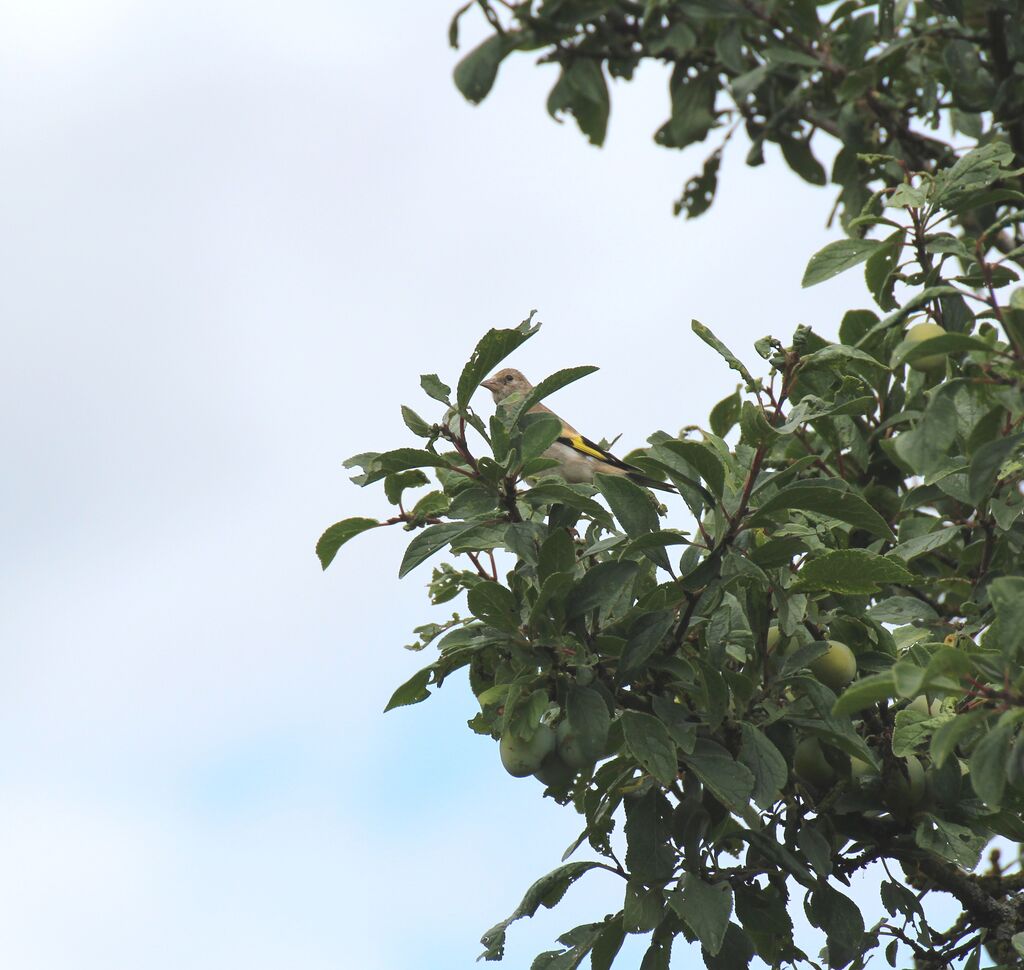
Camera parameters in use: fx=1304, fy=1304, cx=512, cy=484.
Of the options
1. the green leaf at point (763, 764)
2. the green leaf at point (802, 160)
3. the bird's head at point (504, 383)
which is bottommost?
the green leaf at point (763, 764)

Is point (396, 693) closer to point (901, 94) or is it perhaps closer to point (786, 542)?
point (786, 542)

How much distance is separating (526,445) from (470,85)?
85.1 inches

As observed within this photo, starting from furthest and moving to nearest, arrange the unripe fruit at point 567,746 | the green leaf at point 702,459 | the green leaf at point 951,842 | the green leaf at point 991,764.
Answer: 1. the green leaf at point 951,842
2. the unripe fruit at point 567,746
3. the green leaf at point 702,459
4. the green leaf at point 991,764

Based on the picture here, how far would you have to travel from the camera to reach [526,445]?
3.53 m

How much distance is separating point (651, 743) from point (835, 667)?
29.6 inches

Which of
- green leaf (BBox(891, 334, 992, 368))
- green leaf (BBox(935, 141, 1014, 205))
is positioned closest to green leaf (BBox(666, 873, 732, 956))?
green leaf (BBox(891, 334, 992, 368))

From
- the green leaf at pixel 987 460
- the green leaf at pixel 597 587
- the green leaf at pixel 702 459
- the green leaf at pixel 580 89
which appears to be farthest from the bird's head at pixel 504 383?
the green leaf at pixel 987 460

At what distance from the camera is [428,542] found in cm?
357

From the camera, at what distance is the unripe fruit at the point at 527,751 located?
3697mm

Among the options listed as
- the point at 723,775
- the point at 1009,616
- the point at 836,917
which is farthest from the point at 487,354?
the point at 836,917

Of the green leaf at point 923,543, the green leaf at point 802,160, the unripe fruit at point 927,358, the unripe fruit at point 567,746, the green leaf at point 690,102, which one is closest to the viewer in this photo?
the unripe fruit at point 567,746

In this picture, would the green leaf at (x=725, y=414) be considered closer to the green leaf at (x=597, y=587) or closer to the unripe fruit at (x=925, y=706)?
the unripe fruit at (x=925, y=706)

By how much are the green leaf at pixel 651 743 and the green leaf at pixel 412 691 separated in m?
0.68

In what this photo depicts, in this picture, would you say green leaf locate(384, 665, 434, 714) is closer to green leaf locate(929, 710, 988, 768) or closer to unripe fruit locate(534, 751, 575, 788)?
unripe fruit locate(534, 751, 575, 788)
